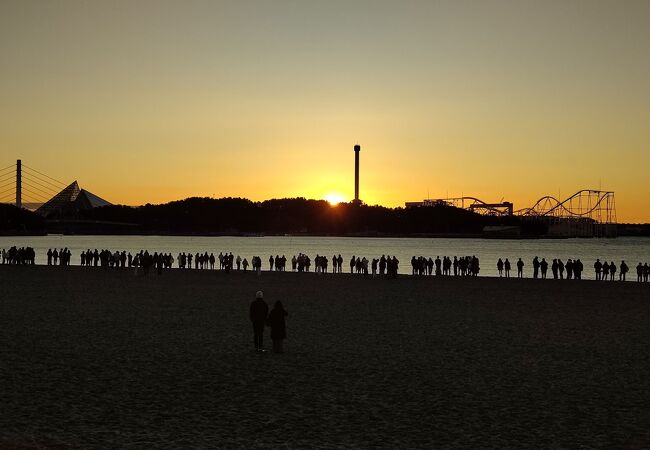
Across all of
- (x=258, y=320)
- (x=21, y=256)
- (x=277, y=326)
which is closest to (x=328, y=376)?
(x=277, y=326)

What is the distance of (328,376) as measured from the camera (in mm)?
12234

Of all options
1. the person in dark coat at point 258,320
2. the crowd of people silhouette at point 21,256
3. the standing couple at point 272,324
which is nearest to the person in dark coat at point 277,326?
the standing couple at point 272,324

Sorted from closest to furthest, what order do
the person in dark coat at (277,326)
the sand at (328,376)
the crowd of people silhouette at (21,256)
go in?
1. the sand at (328,376)
2. the person in dark coat at (277,326)
3. the crowd of people silhouette at (21,256)

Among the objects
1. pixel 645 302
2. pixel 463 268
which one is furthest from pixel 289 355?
pixel 463 268

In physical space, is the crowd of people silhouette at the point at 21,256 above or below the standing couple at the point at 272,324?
above

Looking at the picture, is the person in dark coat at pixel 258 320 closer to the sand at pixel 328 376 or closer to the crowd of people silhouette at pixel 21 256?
the sand at pixel 328 376

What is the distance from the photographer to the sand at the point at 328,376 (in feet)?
28.7

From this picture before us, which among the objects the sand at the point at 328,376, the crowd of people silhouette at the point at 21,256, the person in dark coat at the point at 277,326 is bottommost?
the sand at the point at 328,376

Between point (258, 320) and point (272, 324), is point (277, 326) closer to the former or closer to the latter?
point (272, 324)

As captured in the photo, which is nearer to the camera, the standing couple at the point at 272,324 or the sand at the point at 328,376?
the sand at the point at 328,376

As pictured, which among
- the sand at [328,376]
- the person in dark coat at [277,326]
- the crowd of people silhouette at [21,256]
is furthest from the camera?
the crowd of people silhouette at [21,256]

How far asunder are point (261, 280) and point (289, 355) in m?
23.8

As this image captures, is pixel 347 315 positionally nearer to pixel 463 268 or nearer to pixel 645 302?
pixel 645 302

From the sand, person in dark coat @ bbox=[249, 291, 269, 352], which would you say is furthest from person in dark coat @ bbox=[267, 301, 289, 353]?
the sand
